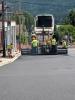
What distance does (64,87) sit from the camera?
50.4ft

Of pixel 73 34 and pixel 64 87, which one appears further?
pixel 73 34

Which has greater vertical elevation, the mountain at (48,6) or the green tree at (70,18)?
the mountain at (48,6)

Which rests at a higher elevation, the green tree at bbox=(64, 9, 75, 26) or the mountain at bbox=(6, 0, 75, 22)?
the mountain at bbox=(6, 0, 75, 22)

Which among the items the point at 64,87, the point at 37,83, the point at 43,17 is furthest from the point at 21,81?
the point at 43,17

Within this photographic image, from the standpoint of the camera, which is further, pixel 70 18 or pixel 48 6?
pixel 70 18

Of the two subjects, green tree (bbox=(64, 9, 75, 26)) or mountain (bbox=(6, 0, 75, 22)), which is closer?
mountain (bbox=(6, 0, 75, 22))

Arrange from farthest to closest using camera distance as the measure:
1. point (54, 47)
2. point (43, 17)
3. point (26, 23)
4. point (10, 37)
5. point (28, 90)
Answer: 1. point (26, 23)
2. point (43, 17)
3. point (10, 37)
4. point (54, 47)
5. point (28, 90)

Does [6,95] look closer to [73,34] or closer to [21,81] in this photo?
[21,81]

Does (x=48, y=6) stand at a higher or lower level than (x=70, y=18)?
higher

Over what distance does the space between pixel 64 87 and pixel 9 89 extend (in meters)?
1.82

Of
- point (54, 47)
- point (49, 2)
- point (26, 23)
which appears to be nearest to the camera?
point (54, 47)

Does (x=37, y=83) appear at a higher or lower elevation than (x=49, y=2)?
lower

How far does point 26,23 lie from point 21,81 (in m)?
115

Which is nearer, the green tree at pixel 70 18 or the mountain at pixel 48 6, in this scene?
the mountain at pixel 48 6
